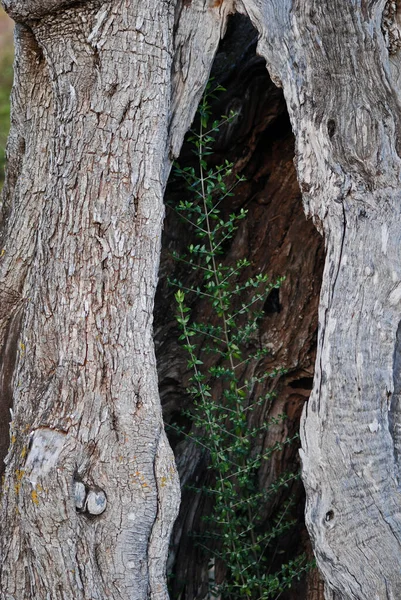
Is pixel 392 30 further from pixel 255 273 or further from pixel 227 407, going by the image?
pixel 227 407

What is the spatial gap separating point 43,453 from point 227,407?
3.27 feet

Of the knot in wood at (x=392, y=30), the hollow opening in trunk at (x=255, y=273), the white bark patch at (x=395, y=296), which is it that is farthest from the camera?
the hollow opening in trunk at (x=255, y=273)

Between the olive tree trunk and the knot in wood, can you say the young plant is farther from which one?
the knot in wood

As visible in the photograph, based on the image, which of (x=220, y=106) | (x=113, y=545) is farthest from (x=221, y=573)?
(x=220, y=106)

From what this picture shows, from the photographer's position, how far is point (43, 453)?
2.07 m

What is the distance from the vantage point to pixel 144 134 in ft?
7.59

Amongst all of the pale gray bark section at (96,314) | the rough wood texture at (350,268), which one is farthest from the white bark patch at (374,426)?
the pale gray bark section at (96,314)

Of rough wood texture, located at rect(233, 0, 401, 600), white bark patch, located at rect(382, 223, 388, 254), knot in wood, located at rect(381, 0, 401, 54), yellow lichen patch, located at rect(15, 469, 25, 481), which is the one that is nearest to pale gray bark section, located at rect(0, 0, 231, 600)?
yellow lichen patch, located at rect(15, 469, 25, 481)

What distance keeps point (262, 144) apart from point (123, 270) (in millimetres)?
1210

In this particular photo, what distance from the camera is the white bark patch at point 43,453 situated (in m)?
2.05

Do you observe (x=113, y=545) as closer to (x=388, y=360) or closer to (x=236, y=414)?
(x=236, y=414)

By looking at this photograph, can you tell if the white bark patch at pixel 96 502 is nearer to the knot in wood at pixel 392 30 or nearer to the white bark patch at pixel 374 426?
the white bark patch at pixel 374 426

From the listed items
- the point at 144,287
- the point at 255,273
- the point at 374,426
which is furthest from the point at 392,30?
the point at 374,426

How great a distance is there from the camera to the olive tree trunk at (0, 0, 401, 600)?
2064 mm
